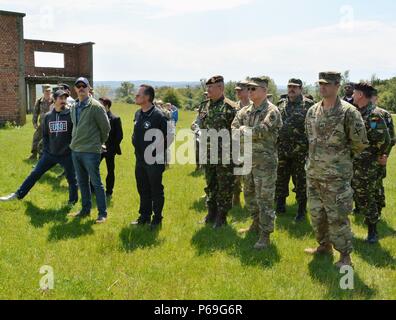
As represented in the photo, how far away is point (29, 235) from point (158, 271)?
7.53ft

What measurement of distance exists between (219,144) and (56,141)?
3076 mm

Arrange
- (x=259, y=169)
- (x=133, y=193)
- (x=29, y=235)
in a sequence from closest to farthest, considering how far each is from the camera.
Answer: (x=259, y=169), (x=29, y=235), (x=133, y=193)

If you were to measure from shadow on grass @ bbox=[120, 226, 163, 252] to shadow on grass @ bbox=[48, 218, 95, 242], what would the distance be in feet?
1.90

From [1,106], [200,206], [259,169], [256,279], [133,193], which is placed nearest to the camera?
[256,279]

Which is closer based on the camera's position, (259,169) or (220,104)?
(259,169)

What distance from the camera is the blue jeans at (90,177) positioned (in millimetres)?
6770

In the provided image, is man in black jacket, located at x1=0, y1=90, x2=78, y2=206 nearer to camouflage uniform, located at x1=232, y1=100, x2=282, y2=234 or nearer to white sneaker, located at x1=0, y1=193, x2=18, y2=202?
white sneaker, located at x1=0, y1=193, x2=18, y2=202

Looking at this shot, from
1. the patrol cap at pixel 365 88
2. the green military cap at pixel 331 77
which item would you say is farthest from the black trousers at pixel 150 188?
the patrol cap at pixel 365 88

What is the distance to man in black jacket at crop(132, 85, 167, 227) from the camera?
20.7ft

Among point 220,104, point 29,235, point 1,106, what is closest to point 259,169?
point 220,104

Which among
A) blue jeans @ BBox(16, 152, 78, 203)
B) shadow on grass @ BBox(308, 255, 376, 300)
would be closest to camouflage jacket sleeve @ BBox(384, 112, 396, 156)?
shadow on grass @ BBox(308, 255, 376, 300)
